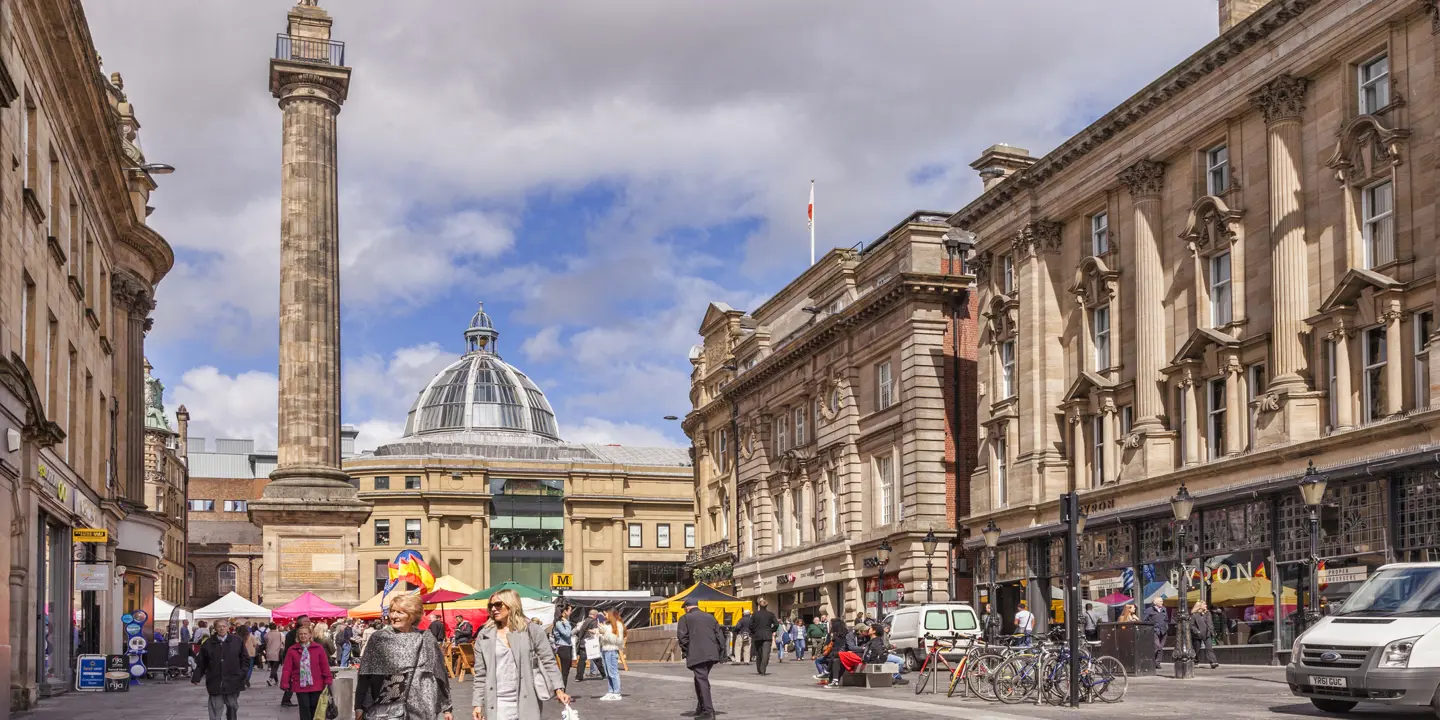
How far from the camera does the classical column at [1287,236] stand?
118ft

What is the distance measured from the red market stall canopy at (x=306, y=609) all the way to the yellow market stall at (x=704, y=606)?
1211 cm

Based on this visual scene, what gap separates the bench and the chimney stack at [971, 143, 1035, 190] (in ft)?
85.2

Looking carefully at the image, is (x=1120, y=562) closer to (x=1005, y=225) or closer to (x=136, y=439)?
(x=1005, y=225)

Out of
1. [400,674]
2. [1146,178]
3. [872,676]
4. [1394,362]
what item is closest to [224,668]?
[400,674]

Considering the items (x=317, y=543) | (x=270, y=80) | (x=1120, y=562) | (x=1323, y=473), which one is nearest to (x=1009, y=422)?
(x=1120, y=562)

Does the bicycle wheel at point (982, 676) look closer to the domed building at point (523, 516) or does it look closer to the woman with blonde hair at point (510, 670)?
the woman with blonde hair at point (510, 670)

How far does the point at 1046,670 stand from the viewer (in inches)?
938

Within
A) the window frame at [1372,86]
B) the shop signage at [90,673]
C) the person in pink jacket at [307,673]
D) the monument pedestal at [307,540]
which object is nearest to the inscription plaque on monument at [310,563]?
the monument pedestal at [307,540]

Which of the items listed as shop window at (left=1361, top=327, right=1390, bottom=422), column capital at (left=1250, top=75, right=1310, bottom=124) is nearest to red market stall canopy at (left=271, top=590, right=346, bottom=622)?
shop window at (left=1361, top=327, right=1390, bottom=422)

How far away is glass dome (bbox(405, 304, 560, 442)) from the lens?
146500mm

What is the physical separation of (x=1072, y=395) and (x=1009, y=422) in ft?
13.9

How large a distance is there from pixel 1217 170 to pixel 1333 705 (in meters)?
22.5

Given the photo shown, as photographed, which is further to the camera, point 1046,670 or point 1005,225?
point 1005,225

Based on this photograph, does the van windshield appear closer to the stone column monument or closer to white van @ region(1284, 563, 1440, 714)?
white van @ region(1284, 563, 1440, 714)
